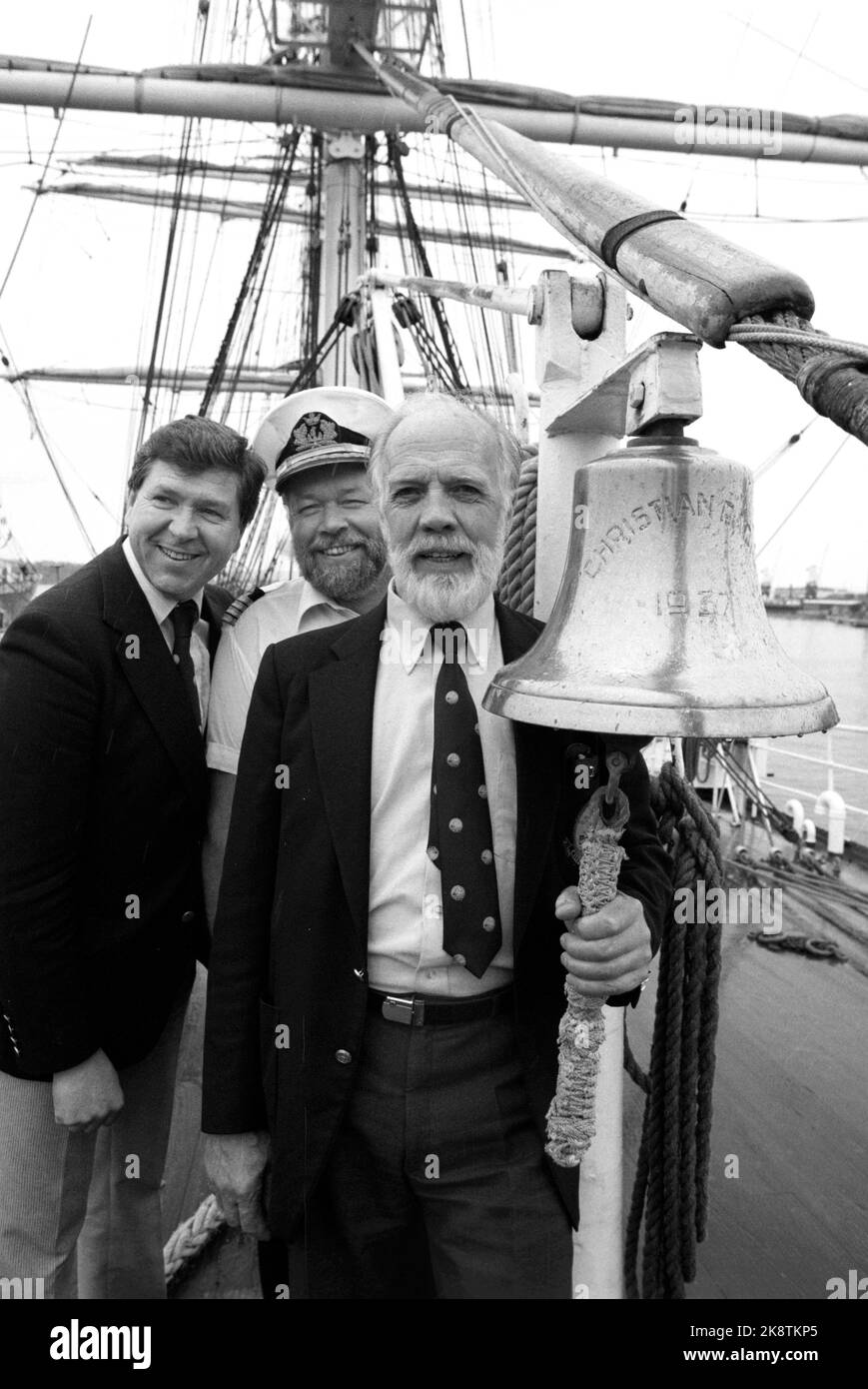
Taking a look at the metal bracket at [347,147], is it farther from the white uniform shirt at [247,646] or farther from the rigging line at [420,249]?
the white uniform shirt at [247,646]

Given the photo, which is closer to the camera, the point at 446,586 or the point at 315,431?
the point at 446,586

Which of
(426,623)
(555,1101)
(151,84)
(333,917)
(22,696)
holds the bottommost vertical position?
(555,1101)

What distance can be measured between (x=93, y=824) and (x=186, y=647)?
0.39m

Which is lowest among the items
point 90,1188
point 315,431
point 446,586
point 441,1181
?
point 90,1188

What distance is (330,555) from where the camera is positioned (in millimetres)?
2221

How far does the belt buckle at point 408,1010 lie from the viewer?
5.21 ft

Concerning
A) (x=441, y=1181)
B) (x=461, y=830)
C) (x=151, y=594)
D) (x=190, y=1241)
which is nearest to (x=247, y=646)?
(x=151, y=594)

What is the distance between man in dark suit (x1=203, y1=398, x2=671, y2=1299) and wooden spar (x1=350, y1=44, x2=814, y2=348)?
1.29ft

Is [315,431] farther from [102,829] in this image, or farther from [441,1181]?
[441,1181]

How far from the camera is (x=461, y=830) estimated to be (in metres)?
1.58

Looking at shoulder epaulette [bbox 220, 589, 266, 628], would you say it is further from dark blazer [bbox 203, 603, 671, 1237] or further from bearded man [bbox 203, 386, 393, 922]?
dark blazer [bbox 203, 603, 671, 1237]

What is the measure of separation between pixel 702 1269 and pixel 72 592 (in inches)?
88.7
